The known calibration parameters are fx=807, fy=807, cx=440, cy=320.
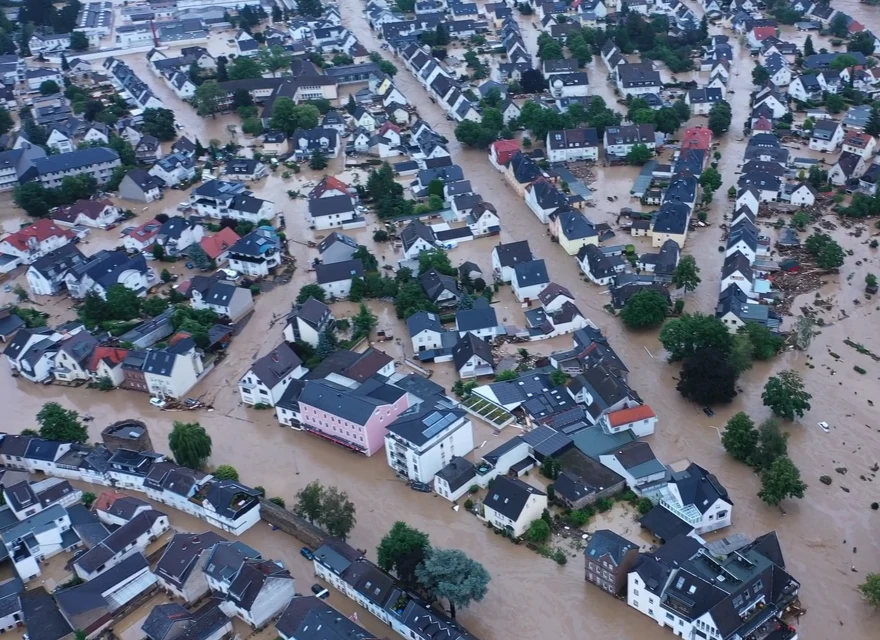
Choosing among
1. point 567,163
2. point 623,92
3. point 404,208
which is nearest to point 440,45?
point 623,92

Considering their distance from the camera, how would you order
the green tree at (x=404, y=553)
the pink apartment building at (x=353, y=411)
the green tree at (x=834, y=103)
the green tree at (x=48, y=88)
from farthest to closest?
the green tree at (x=48, y=88) < the green tree at (x=834, y=103) < the pink apartment building at (x=353, y=411) < the green tree at (x=404, y=553)

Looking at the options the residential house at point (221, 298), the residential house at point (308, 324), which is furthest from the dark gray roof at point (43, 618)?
the residential house at point (221, 298)

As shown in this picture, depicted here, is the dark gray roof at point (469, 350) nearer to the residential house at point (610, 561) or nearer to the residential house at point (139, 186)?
the residential house at point (610, 561)

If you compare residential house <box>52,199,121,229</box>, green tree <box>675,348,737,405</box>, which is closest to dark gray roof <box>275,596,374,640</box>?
green tree <box>675,348,737,405</box>

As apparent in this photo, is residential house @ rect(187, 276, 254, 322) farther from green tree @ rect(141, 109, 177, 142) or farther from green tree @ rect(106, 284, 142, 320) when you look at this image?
green tree @ rect(141, 109, 177, 142)

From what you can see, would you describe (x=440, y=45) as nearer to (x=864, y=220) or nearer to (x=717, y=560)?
(x=864, y=220)

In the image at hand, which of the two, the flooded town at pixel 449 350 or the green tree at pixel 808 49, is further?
the green tree at pixel 808 49

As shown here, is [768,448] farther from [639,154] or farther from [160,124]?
[160,124]
